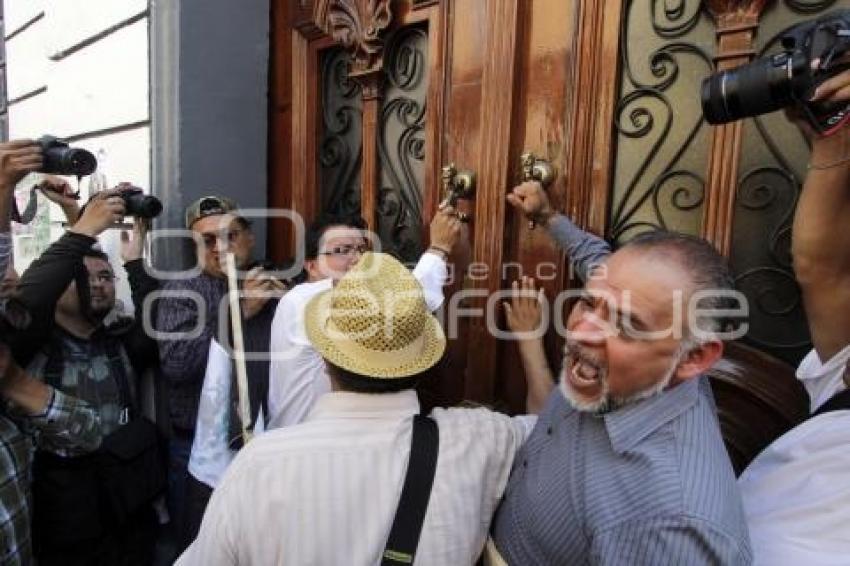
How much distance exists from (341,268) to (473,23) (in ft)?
2.69

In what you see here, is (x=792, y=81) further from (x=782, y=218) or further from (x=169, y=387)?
(x=169, y=387)

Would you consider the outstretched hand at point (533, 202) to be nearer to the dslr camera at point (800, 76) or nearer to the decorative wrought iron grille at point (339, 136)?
the dslr camera at point (800, 76)

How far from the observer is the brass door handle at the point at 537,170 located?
155 cm

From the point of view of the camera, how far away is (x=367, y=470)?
3.37 feet

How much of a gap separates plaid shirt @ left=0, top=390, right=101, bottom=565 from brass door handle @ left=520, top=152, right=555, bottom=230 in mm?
1464

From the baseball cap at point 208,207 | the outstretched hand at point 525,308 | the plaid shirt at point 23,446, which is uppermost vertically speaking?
the baseball cap at point 208,207

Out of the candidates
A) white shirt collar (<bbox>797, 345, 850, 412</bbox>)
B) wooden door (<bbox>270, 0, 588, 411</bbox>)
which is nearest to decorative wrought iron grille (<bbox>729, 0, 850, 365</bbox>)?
white shirt collar (<bbox>797, 345, 850, 412</bbox>)

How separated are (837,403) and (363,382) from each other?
0.79m

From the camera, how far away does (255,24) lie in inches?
92.2

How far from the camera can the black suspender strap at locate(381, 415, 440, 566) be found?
101cm

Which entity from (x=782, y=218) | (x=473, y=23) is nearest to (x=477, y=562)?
(x=782, y=218)

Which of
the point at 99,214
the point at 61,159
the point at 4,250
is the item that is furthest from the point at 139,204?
the point at 4,250

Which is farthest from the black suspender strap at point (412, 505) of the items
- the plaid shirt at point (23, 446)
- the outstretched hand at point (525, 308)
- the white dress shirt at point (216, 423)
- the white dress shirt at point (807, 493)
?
the plaid shirt at point (23, 446)

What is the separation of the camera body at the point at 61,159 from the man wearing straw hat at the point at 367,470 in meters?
1.27
